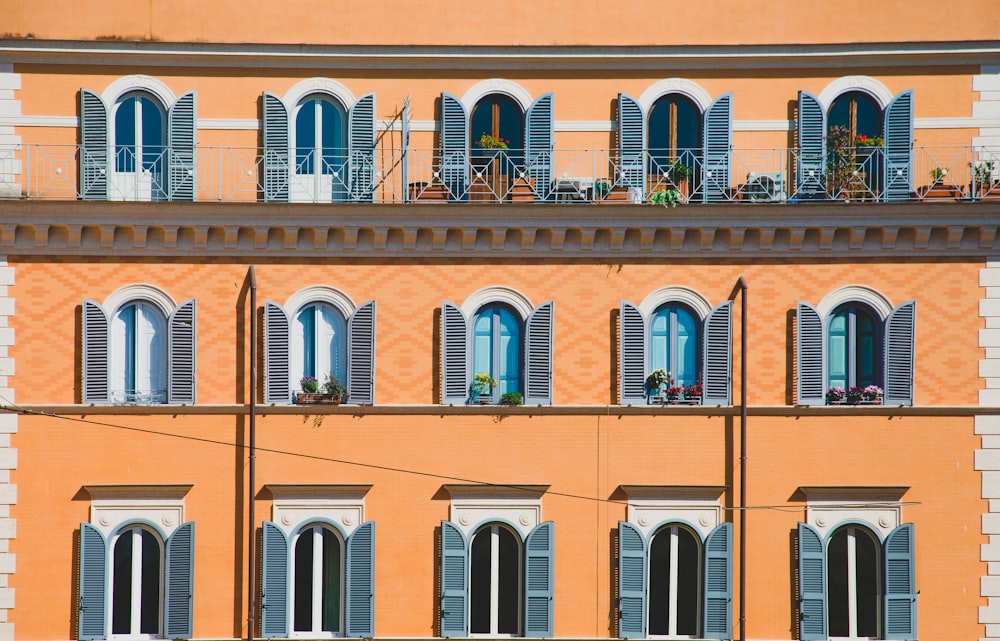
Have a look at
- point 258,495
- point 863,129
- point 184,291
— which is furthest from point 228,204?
point 863,129

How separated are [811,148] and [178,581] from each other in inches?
483

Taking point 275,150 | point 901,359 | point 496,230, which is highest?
point 275,150

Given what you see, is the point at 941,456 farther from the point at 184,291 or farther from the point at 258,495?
the point at 184,291

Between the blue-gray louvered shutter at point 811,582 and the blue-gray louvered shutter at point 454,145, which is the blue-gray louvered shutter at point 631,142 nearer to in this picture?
the blue-gray louvered shutter at point 454,145

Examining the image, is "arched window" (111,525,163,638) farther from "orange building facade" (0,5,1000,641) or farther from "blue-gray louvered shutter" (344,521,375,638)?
"blue-gray louvered shutter" (344,521,375,638)

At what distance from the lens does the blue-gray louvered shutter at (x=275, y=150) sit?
20000 millimetres

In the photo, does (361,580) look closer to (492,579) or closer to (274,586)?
(274,586)

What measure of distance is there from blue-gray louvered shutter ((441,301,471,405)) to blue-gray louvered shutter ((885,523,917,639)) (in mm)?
7156

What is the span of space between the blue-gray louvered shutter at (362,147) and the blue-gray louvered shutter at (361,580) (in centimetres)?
533

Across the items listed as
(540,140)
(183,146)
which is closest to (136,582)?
(183,146)

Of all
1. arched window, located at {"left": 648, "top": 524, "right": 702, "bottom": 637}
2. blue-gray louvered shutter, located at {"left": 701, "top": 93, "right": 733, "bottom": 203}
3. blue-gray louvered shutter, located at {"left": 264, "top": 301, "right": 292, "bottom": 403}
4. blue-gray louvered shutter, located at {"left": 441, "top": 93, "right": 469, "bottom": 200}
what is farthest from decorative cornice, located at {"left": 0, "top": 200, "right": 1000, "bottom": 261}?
arched window, located at {"left": 648, "top": 524, "right": 702, "bottom": 637}

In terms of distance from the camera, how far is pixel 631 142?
792 inches

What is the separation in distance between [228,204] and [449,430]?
497 centimetres

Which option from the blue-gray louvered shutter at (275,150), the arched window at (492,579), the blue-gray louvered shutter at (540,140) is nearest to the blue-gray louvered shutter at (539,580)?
the arched window at (492,579)
